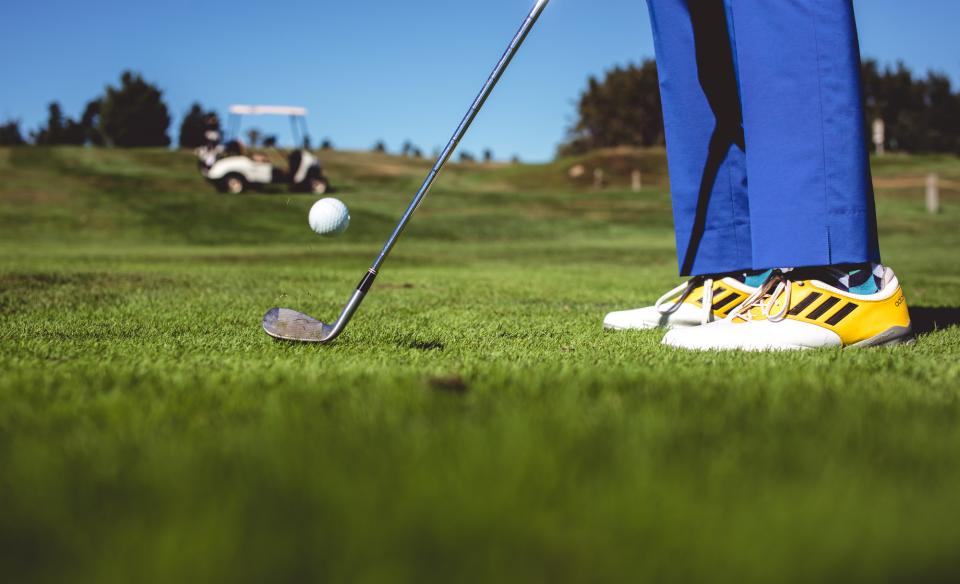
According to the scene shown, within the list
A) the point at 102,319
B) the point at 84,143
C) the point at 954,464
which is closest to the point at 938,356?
the point at 954,464

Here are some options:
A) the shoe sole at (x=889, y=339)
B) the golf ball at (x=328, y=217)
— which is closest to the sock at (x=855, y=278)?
Result: the shoe sole at (x=889, y=339)

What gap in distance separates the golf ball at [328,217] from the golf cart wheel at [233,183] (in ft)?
73.0

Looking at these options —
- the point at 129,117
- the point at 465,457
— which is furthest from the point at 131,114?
the point at 465,457

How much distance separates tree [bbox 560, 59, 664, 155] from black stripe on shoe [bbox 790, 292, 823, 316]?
2600 inches

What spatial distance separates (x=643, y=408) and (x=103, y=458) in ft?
3.11

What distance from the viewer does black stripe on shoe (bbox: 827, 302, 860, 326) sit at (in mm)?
2385

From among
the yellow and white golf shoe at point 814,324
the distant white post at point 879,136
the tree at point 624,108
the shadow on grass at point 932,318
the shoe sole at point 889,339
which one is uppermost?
the tree at point 624,108

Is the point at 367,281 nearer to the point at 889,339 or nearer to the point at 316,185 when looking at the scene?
the point at 889,339

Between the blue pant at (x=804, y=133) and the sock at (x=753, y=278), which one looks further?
the sock at (x=753, y=278)

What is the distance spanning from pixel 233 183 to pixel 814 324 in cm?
2337

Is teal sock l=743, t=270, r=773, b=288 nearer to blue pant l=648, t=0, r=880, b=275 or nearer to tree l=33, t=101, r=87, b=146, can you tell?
→ blue pant l=648, t=0, r=880, b=275

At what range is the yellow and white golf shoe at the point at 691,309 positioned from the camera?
113 inches

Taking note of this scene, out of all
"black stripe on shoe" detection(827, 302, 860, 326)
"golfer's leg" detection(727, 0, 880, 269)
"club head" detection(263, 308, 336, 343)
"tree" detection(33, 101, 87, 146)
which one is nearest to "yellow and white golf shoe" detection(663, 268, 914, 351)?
"black stripe on shoe" detection(827, 302, 860, 326)

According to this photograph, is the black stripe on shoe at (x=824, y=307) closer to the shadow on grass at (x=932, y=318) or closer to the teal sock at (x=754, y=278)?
the teal sock at (x=754, y=278)
